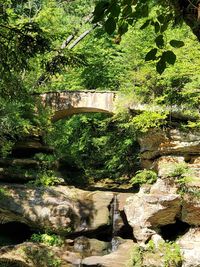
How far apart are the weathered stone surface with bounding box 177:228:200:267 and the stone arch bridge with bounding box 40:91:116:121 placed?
5.96m

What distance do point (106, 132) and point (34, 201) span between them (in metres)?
7.36

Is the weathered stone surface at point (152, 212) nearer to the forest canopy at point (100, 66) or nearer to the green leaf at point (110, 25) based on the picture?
the forest canopy at point (100, 66)

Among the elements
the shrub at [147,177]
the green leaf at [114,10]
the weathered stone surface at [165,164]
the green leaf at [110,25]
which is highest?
the green leaf at [114,10]

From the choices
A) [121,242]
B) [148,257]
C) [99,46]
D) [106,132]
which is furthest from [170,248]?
[99,46]

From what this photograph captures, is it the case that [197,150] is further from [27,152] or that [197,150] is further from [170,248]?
[27,152]

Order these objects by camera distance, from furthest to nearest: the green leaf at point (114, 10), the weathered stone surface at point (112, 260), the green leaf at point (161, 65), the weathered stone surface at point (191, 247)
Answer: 1. the weathered stone surface at point (191, 247)
2. the weathered stone surface at point (112, 260)
3. the green leaf at point (161, 65)
4. the green leaf at point (114, 10)

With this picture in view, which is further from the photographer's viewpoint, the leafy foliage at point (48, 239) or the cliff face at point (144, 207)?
the leafy foliage at point (48, 239)

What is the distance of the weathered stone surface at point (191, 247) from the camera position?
402 inches

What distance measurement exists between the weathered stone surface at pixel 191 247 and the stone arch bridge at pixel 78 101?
5.96 m

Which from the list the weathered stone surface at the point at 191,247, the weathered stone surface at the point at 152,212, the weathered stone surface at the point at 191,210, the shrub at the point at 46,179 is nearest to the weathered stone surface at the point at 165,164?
the weathered stone surface at the point at 152,212

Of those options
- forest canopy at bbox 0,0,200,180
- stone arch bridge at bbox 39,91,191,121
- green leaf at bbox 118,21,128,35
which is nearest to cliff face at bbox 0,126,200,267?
forest canopy at bbox 0,0,200,180

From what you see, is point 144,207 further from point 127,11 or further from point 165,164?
point 127,11

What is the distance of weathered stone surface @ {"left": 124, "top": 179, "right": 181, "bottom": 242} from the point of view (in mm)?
11556

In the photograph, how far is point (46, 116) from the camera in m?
15.1
